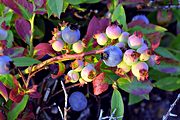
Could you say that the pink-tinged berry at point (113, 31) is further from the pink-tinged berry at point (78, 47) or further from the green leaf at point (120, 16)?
the green leaf at point (120, 16)

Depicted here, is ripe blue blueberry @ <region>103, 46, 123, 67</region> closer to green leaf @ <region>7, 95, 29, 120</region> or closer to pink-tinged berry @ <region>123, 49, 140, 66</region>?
pink-tinged berry @ <region>123, 49, 140, 66</region>

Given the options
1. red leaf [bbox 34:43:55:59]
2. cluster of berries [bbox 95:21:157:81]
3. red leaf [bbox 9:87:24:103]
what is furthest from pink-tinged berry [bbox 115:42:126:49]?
red leaf [bbox 9:87:24:103]

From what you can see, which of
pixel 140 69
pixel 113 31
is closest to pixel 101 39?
pixel 113 31

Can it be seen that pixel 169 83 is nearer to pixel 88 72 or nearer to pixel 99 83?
pixel 99 83

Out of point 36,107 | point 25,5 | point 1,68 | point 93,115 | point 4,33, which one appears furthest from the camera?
point 93,115

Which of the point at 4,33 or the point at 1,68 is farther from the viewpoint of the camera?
the point at 4,33

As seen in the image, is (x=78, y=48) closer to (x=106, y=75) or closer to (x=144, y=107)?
(x=106, y=75)

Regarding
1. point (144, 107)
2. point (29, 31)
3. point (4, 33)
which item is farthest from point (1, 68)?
point (144, 107)
